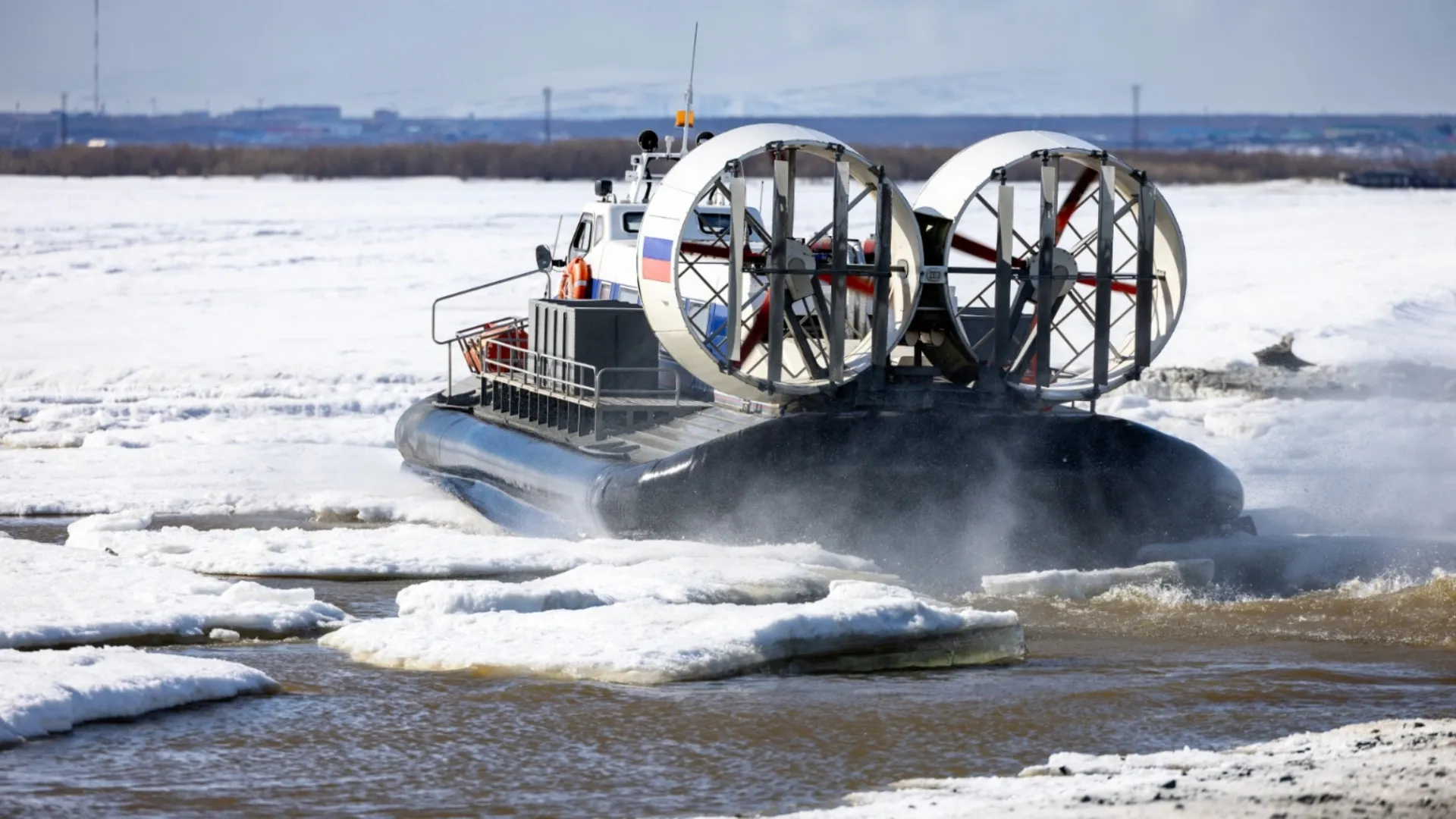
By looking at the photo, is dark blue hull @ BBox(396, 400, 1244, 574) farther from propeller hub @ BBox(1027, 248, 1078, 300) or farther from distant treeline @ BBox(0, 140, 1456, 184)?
distant treeline @ BBox(0, 140, 1456, 184)

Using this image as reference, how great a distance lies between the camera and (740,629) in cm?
728

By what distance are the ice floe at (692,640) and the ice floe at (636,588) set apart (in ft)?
0.53

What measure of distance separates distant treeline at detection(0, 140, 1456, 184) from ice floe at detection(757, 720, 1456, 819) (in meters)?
47.7

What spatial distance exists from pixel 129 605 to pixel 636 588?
2114 mm

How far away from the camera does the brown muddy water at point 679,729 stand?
5.78 meters

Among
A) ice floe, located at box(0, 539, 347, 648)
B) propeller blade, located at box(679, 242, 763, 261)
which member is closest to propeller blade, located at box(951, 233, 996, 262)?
propeller blade, located at box(679, 242, 763, 261)

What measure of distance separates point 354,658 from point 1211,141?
127297mm

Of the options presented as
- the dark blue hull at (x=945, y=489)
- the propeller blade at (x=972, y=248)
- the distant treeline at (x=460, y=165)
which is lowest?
the dark blue hull at (x=945, y=489)

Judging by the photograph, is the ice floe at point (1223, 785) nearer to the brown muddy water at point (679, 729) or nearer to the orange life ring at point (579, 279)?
the brown muddy water at point (679, 729)

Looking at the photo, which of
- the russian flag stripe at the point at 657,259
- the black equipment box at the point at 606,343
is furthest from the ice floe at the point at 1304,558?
the black equipment box at the point at 606,343

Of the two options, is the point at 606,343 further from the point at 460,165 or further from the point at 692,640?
the point at 460,165

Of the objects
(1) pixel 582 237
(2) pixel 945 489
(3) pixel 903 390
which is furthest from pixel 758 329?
(1) pixel 582 237

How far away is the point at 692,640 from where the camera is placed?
7.26 meters

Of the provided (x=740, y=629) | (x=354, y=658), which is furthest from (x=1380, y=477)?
(x=354, y=658)
